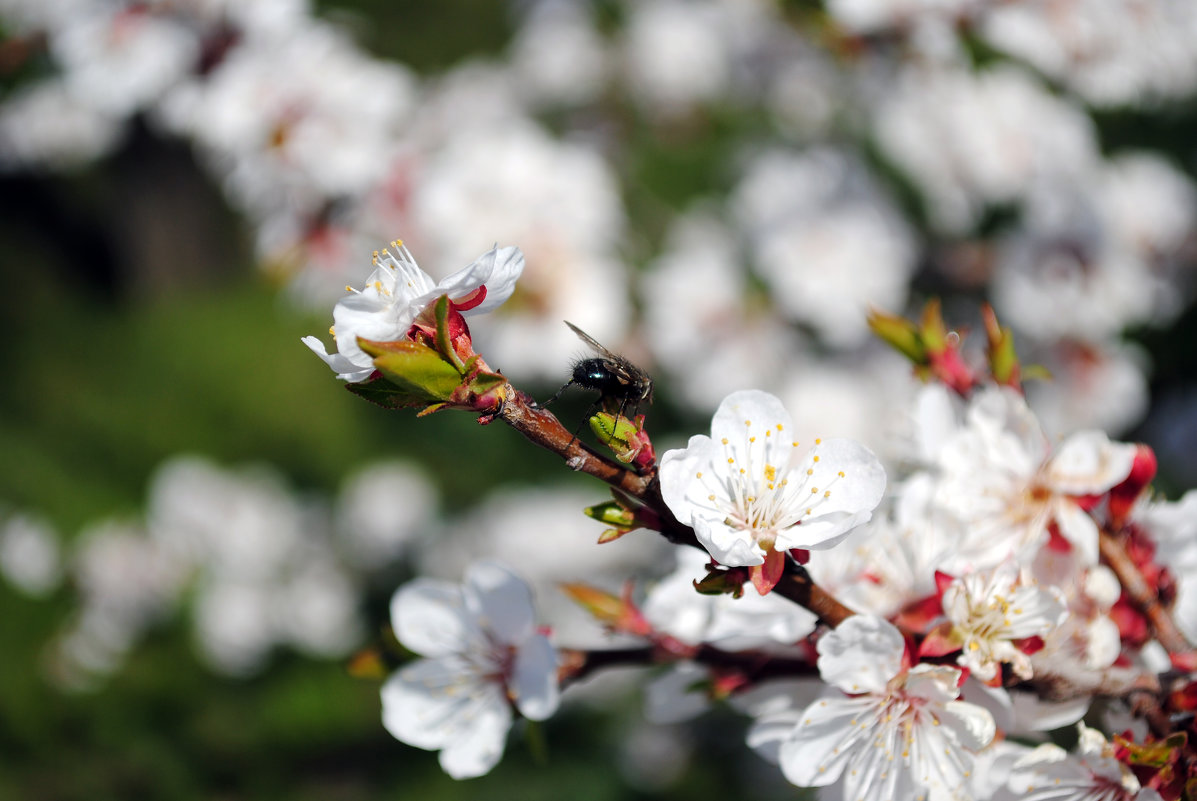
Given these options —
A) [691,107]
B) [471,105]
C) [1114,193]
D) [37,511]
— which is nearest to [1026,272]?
[1114,193]

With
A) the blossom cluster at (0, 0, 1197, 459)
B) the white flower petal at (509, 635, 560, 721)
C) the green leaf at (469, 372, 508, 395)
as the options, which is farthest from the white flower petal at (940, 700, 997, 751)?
the blossom cluster at (0, 0, 1197, 459)

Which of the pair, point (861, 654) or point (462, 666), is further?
point (462, 666)

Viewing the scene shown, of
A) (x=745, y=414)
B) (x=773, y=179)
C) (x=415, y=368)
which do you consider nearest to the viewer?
(x=415, y=368)

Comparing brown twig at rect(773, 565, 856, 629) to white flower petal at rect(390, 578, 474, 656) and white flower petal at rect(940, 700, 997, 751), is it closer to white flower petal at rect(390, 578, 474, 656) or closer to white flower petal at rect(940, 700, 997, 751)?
white flower petal at rect(940, 700, 997, 751)


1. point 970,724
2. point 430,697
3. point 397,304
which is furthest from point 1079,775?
point 397,304

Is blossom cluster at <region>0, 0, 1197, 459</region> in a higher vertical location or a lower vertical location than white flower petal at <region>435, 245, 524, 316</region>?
lower

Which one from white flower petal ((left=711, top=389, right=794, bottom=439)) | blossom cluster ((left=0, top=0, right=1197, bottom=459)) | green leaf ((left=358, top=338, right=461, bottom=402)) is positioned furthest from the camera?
blossom cluster ((left=0, top=0, right=1197, bottom=459))

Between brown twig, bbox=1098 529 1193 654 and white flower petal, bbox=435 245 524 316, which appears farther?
brown twig, bbox=1098 529 1193 654

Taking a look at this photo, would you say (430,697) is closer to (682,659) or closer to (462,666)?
(462,666)
